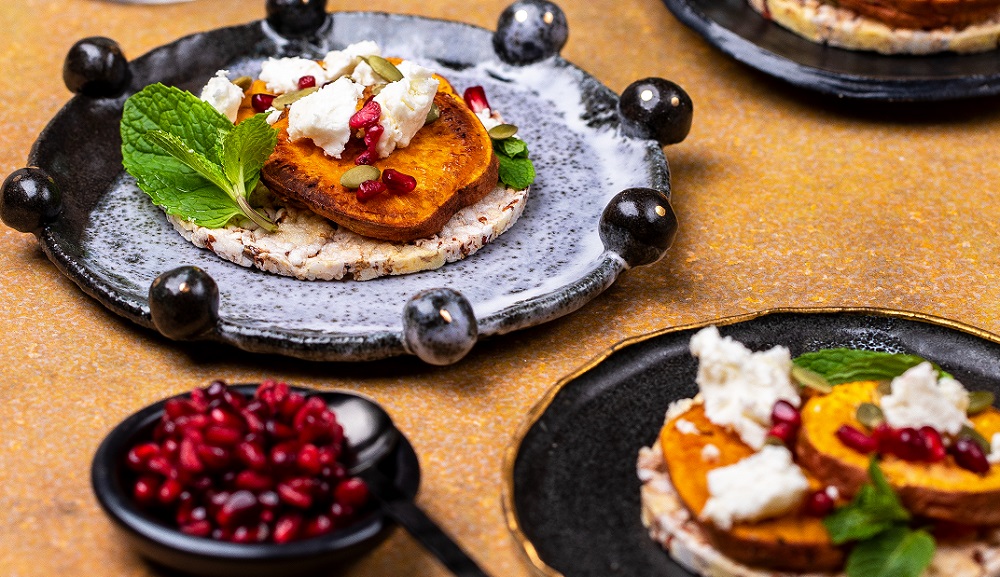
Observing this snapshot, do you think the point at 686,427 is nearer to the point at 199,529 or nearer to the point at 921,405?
the point at 921,405

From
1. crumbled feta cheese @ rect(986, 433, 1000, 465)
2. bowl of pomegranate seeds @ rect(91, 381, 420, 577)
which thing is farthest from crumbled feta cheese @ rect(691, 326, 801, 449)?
bowl of pomegranate seeds @ rect(91, 381, 420, 577)

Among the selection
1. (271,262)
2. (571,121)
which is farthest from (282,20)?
(271,262)

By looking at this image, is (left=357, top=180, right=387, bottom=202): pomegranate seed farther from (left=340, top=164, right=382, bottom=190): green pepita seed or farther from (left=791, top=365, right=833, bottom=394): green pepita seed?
(left=791, top=365, right=833, bottom=394): green pepita seed

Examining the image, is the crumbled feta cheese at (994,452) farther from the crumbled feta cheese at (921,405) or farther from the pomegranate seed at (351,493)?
the pomegranate seed at (351,493)

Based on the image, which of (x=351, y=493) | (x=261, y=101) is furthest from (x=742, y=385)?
(x=261, y=101)

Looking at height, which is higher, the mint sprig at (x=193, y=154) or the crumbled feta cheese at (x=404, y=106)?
the crumbled feta cheese at (x=404, y=106)

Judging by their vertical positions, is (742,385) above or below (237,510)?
above

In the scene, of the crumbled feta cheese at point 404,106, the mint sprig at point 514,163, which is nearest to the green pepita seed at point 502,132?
the mint sprig at point 514,163
